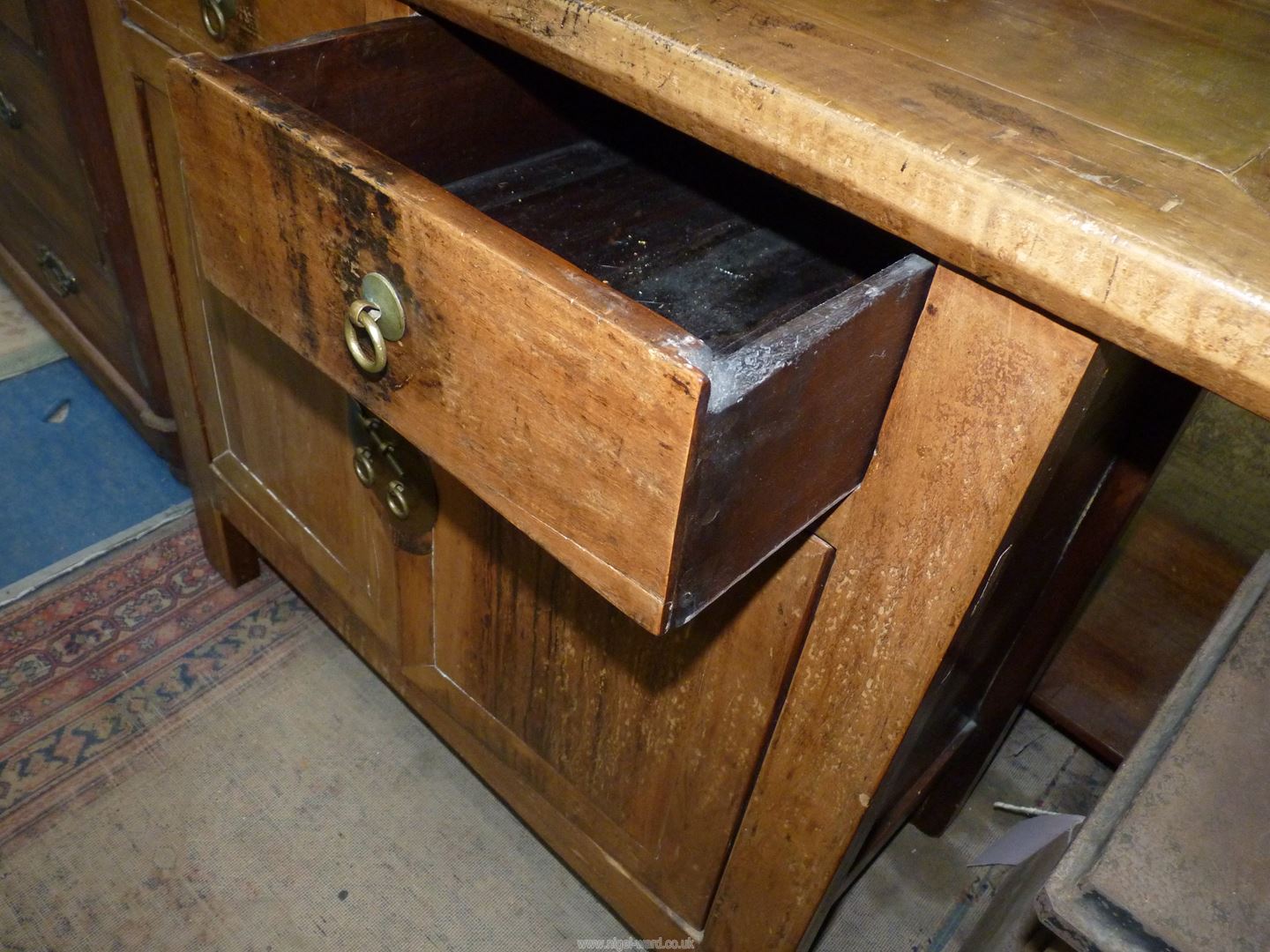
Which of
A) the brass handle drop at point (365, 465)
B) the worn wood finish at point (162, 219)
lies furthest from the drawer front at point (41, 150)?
the brass handle drop at point (365, 465)

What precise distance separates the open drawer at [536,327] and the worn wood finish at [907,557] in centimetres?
2

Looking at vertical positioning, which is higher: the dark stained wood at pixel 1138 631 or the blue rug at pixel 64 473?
the dark stained wood at pixel 1138 631

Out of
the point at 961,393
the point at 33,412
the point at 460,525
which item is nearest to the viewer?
the point at 961,393

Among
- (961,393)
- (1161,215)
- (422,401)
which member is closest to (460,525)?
(422,401)

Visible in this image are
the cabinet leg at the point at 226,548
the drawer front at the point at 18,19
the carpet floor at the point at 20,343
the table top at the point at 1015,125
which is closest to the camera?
the table top at the point at 1015,125

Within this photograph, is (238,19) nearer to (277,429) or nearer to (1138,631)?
(277,429)

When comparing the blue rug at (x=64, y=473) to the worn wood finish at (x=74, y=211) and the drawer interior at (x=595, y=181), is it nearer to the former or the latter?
the worn wood finish at (x=74, y=211)

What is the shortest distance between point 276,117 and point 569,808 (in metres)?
0.62

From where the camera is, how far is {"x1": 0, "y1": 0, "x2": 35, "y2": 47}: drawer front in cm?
105

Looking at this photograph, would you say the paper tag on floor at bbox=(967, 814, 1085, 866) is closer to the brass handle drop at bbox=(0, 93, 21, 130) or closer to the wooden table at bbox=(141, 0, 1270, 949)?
the wooden table at bbox=(141, 0, 1270, 949)

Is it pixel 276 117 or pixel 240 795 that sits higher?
pixel 276 117

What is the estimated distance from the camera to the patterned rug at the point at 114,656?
41.8 inches

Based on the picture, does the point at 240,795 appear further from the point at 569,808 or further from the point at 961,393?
the point at 961,393

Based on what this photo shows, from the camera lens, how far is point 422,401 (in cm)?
48
